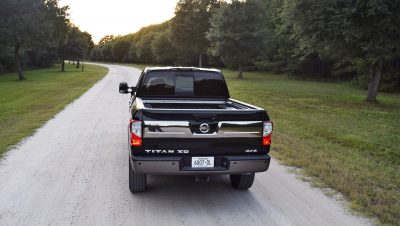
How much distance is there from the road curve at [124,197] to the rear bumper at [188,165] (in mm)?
550

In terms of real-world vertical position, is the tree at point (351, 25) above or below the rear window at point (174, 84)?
above

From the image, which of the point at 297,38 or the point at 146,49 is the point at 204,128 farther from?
the point at 146,49

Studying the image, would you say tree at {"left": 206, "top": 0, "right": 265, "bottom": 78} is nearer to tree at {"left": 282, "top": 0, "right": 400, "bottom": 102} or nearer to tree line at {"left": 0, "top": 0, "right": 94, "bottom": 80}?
tree line at {"left": 0, "top": 0, "right": 94, "bottom": 80}

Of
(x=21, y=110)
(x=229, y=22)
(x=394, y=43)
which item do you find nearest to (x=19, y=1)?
(x=229, y=22)

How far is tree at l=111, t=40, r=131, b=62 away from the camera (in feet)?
398

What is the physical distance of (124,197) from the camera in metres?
5.54

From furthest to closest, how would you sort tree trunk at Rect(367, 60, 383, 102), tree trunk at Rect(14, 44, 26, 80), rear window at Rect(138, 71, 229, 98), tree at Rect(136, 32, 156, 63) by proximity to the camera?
tree at Rect(136, 32, 156, 63) < tree trunk at Rect(14, 44, 26, 80) < tree trunk at Rect(367, 60, 383, 102) < rear window at Rect(138, 71, 229, 98)

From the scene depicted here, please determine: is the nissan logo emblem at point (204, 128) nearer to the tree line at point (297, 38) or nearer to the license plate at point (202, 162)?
the license plate at point (202, 162)

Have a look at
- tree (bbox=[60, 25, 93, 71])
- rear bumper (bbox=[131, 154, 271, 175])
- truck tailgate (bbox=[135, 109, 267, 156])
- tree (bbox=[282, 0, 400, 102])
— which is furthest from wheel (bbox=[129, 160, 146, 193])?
tree (bbox=[60, 25, 93, 71])

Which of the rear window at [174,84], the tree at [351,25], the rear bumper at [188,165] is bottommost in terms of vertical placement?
the rear bumper at [188,165]

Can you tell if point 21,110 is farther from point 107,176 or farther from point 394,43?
point 394,43

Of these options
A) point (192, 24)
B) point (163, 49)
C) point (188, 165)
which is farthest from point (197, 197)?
point (163, 49)

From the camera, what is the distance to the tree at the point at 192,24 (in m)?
57.8

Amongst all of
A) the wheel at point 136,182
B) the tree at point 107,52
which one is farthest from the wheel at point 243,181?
the tree at point 107,52
